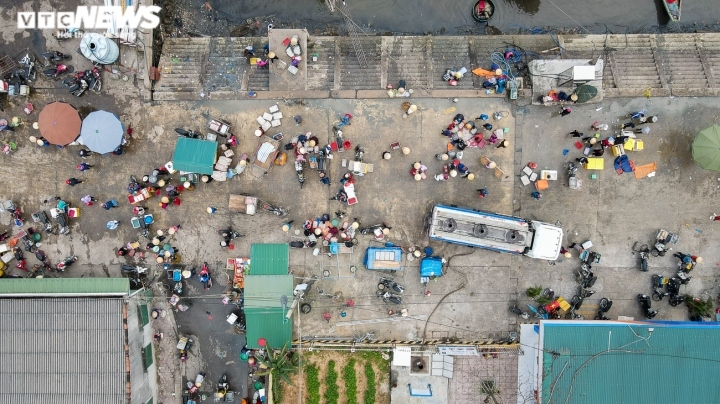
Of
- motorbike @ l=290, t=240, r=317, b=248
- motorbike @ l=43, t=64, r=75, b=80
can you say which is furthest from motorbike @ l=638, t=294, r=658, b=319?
motorbike @ l=43, t=64, r=75, b=80

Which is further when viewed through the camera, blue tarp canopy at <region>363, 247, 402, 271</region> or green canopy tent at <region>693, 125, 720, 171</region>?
blue tarp canopy at <region>363, 247, 402, 271</region>

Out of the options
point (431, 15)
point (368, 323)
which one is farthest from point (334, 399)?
point (431, 15)

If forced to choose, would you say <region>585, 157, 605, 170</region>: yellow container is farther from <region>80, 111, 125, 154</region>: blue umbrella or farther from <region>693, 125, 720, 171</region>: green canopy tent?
<region>80, 111, 125, 154</region>: blue umbrella

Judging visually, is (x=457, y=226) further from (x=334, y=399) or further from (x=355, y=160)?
(x=334, y=399)

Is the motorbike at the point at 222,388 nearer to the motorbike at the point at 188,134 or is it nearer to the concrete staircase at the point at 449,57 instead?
the motorbike at the point at 188,134

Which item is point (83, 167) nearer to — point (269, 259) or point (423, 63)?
point (269, 259)

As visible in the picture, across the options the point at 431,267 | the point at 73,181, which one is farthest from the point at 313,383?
the point at 73,181

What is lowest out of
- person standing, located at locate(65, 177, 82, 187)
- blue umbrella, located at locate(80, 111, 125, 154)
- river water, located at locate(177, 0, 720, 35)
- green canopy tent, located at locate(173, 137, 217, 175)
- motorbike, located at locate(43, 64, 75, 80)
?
person standing, located at locate(65, 177, 82, 187)
